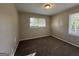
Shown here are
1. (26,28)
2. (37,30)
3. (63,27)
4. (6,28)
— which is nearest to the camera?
(6,28)

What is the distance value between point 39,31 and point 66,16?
1.23m

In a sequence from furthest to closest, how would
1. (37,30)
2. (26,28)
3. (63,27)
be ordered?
(63,27) < (37,30) < (26,28)

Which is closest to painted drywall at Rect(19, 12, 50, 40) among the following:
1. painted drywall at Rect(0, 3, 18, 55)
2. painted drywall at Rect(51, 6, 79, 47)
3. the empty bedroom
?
the empty bedroom

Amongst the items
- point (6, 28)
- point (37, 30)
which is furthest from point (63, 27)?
point (6, 28)

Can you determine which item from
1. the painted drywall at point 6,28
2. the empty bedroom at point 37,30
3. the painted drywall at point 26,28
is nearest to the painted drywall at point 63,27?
the empty bedroom at point 37,30

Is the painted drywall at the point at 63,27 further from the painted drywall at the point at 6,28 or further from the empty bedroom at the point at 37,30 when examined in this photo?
the painted drywall at the point at 6,28

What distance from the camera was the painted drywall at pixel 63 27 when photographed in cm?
249

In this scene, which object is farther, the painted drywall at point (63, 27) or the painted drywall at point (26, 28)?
the painted drywall at point (63, 27)

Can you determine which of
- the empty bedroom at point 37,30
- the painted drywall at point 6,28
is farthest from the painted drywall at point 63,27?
the painted drywall at point 6,28

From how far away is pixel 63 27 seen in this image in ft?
9.97

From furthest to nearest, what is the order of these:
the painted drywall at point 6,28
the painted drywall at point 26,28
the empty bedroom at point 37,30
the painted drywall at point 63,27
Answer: the painted drywall at point 63,27, the painted drywall at point 26,28, the empty bedroom at point 37,30, the painted drywall at point 6,28

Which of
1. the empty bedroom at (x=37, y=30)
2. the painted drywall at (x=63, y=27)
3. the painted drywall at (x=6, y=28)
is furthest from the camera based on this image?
the painted drywall at (x=63, y=27)

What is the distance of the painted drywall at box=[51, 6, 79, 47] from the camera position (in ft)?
8.17

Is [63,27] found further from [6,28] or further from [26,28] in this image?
[6,28]
